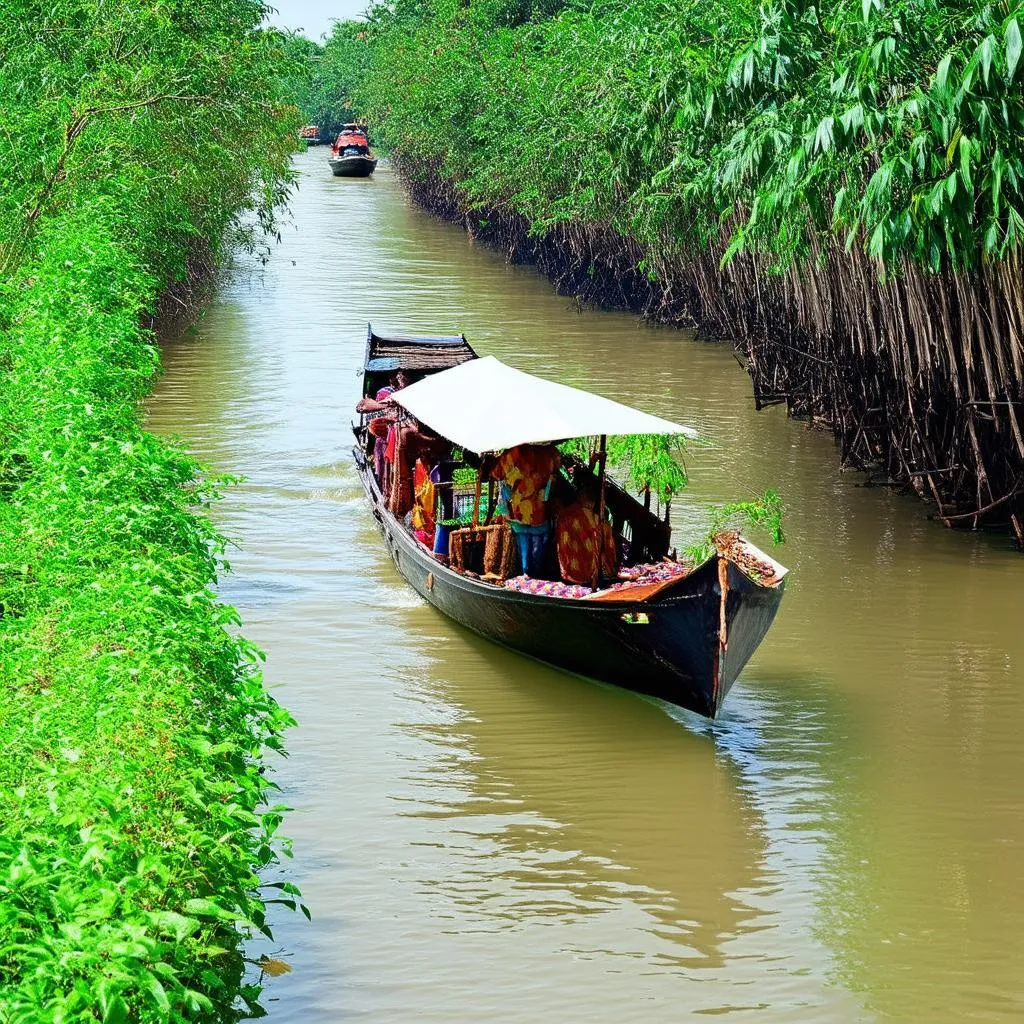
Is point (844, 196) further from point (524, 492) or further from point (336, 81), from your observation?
point (336, 81)

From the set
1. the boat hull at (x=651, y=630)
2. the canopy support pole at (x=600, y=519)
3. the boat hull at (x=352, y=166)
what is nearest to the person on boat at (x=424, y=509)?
the boat hull at (x=651, y=630)

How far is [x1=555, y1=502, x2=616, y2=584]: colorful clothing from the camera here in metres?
10.3

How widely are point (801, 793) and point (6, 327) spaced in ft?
29.1

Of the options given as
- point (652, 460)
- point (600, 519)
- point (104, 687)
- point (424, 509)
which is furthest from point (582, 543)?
point (104, 687)

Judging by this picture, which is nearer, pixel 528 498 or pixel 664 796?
pixel 664 796

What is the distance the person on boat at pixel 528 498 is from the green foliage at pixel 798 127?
8.12ft

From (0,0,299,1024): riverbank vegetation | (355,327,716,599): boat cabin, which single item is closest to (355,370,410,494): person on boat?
(355,327,716,599): boat cabin

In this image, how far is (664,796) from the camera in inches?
329

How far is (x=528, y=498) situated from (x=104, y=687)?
5194 mm

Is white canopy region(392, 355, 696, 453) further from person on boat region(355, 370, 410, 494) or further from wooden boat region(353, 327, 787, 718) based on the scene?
person on boat region(355, 370, 410, 494)

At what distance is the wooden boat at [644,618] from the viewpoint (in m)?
8.78

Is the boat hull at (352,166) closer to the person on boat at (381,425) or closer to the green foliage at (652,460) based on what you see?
the person on boat at (381,425)

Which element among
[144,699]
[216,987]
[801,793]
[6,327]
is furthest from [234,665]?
[6,327]

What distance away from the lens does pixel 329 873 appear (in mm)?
7395
